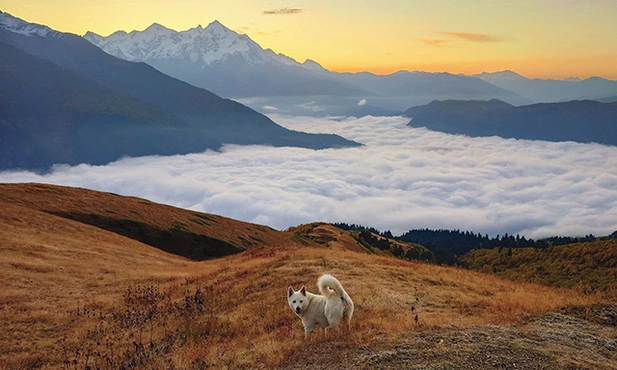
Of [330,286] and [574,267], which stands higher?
[330,286]

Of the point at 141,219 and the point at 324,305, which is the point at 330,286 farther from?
the point at 141,219

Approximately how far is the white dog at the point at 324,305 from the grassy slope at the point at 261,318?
543 mm

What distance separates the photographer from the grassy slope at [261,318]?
12099mm

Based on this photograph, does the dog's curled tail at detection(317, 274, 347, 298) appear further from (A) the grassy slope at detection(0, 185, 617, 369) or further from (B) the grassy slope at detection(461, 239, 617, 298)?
(B) the grassy slope at detection(461, 239, 617, 298)

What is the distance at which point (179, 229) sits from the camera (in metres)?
69.7

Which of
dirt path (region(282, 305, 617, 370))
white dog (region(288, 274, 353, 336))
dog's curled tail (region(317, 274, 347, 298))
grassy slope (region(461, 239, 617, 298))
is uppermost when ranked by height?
dog's curled tail (region(317, 274, 347, 298))

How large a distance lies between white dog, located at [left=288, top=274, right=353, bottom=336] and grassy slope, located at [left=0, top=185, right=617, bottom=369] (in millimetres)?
543

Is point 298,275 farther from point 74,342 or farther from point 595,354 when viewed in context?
point 595,354

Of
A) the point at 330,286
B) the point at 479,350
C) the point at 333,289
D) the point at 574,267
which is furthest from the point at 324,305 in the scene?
the point at 574,267

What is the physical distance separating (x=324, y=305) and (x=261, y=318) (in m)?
4.83

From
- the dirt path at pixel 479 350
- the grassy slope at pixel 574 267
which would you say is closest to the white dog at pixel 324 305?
the dirt path at pixel 479 350

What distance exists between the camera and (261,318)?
17.5 m

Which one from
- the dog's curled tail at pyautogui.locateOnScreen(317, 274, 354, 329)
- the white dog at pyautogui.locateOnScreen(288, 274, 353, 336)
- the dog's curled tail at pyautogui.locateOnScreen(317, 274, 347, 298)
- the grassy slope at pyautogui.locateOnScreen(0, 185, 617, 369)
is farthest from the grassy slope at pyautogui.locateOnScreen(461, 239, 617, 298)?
the dog's curled tail at pyautogui.locateOnScreen(317, 274, 347, 298)

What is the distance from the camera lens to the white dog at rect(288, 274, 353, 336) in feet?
42.8
